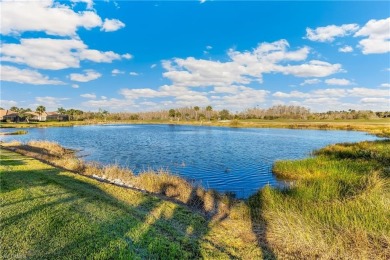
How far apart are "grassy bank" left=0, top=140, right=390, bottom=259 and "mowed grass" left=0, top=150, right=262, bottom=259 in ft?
0.08

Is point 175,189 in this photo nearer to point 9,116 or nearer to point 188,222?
point 188,222

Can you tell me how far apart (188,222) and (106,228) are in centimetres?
236

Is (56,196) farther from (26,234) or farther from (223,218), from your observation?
(223,218)

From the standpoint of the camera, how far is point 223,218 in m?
9.34

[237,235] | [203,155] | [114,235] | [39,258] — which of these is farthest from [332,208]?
[203,155]

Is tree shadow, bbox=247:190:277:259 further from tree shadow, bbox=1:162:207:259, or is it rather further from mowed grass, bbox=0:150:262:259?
tree shadow, bbox=1:162:207:259

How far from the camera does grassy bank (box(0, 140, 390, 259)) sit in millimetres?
6352

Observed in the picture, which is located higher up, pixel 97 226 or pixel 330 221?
pixel 97 226

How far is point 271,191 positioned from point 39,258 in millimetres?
9581

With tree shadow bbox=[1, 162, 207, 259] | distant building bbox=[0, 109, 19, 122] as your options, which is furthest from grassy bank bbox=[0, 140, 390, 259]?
distant building bbox=[0, 109, 19, 122]

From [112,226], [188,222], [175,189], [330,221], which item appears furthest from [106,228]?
[330,221]

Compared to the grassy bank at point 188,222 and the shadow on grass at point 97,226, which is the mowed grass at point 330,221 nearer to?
the grassy bank at point 188,222

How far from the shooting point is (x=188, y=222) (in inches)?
325

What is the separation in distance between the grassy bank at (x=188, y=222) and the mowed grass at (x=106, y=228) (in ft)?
0.08
